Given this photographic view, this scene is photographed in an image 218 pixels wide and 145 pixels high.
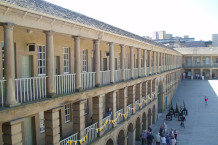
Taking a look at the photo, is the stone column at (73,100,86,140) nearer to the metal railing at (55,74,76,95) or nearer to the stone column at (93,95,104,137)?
the metal railing at (55,74,76,95)

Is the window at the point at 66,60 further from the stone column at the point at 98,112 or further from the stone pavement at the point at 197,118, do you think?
the stone pavement at the point at 197,118

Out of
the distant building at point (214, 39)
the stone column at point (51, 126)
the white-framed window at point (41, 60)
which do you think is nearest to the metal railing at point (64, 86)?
the stone column at point (51, 126)

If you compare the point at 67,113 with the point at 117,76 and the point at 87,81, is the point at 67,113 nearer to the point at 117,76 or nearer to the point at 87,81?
the point at 87,81

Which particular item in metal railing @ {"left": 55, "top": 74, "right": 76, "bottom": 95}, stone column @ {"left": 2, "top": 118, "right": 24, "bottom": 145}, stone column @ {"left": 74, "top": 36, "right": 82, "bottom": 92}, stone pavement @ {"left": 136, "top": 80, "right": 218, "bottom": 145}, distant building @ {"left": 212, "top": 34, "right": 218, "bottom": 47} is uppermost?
distant building @ {"left": 212, "top": 34, "right": 218, "bottom": 47}

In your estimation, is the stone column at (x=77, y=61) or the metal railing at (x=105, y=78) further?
the metal railing at (x=105, y=78)

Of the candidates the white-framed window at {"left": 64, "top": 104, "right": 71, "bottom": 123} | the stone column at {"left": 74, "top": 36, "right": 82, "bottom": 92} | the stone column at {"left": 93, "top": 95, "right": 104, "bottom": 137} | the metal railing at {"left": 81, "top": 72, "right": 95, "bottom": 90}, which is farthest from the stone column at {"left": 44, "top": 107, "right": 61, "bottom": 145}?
the stone column at {"left": 93, "top": 95, "right": 104, "bottom": 137}

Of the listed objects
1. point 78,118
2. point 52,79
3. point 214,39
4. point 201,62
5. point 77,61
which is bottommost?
point 78,118

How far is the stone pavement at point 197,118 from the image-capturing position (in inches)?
958

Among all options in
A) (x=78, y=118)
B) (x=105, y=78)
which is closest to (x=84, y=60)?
(x=105, y=78)

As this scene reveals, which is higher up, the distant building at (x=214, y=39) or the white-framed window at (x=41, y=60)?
the distant building at (x=214, y=39)

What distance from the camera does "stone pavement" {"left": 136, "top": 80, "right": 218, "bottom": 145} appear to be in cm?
2434

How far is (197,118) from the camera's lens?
31.6 metres

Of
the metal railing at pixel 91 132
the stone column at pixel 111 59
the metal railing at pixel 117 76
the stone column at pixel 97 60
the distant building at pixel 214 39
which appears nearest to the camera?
the metal railing at pixel 91 132

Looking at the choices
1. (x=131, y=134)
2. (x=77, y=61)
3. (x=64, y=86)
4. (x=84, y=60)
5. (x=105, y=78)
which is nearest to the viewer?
(x=64, y=86)
